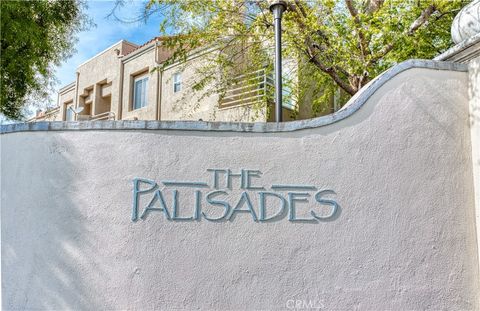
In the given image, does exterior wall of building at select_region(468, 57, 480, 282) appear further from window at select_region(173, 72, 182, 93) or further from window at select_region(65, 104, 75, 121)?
window at select_region(65, 104, 75, 121)

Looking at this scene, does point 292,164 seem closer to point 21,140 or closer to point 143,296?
point 143,296

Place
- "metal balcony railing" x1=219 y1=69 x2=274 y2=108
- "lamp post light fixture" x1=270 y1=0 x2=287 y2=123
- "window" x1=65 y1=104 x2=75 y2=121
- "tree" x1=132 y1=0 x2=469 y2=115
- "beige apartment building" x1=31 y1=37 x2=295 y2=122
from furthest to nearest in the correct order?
"window" x1=65 y1=104 x2=75 y2=121 < "beige apartment building" x1=31 y1=37 x2=295 y2=122 < "metal balcony railing" x1=219 y1=69 x2=274 y2=108 < "tree" x1=132 y1=0 x2=469 y2=115 < "lamp post light fixture" x1=270 y1=0 x2=287 y2=123

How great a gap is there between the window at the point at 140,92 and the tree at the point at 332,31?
8017mm

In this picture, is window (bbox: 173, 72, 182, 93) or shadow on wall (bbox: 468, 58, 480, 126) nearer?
shadow on wall (bbox: 468, 58, 480, 126)

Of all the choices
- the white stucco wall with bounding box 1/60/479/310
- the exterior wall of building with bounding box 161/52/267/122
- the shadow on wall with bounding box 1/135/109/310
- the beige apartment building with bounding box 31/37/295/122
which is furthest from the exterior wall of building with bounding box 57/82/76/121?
the white stucco wall with bounding box 1/60/479/310

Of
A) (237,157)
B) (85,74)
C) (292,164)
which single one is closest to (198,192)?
(237,157)

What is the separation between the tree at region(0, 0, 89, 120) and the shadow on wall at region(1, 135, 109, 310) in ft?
20.0

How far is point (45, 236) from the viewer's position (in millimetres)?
5055

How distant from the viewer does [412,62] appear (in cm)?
540

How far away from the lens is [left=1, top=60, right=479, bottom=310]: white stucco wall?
4.92 meters

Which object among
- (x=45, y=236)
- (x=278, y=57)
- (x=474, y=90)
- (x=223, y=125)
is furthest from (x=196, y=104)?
(x=474, y=90)

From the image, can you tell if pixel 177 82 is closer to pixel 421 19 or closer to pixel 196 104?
pixel 196 104

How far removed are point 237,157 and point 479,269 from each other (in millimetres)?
3171

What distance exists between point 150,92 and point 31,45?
22.6 ft
